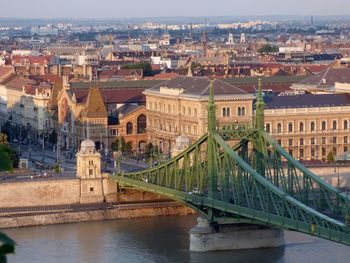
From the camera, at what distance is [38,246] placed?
29.8m

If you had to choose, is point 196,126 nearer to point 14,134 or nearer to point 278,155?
point 14,134

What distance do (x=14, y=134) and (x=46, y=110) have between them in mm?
1548

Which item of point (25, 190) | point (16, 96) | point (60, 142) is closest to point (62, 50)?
point (16, 96)

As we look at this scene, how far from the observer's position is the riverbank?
33.3 meters

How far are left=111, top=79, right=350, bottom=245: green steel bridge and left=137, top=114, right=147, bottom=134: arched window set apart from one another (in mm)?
15320

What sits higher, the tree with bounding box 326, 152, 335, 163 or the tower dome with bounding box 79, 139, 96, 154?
the tower dome with bounding box 79, 139, 96, 154

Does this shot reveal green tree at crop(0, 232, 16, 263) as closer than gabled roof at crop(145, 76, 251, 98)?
Yes

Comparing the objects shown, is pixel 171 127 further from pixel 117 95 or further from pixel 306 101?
pixel 117 95

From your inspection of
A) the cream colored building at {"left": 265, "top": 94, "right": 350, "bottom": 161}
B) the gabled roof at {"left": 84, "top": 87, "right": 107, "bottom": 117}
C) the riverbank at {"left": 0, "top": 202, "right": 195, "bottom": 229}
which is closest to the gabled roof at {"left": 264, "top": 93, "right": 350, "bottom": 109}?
the cream colored building at {"left": 265, "top": 94, "right": 350, "bottom": 161}

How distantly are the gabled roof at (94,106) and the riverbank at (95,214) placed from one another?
1366 cm

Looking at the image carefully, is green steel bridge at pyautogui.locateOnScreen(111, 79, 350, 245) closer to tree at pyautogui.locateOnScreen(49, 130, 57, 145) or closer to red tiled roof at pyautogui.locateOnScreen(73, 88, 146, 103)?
tree at pyautogui.locateOnScreen(49, 130, 57, 145)

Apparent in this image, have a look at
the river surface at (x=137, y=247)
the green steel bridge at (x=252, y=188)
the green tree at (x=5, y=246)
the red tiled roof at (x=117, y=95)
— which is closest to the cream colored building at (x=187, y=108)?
the red tiled roof at (x=117, y=95)

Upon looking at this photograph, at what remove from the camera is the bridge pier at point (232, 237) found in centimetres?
2898

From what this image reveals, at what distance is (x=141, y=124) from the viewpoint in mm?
49062
